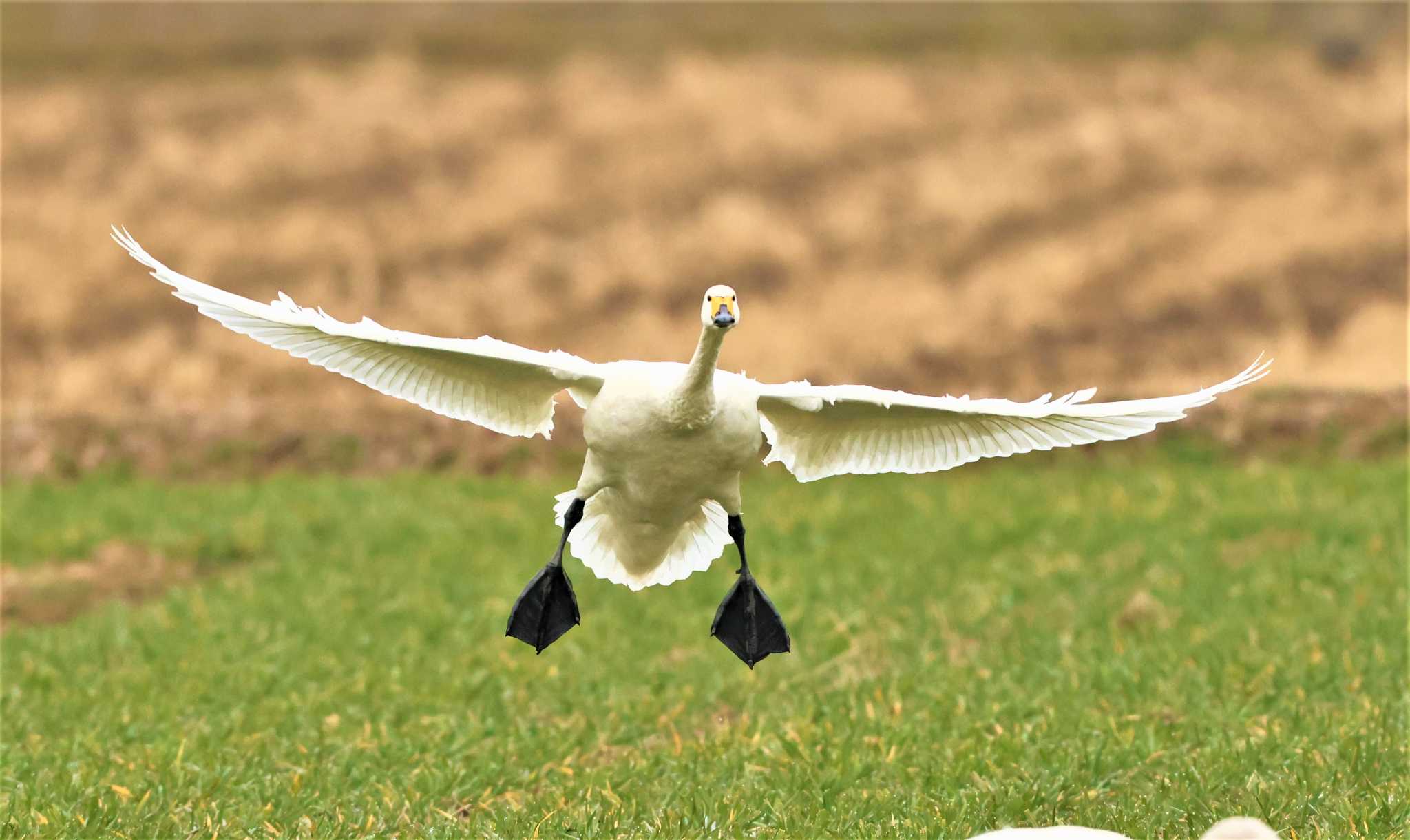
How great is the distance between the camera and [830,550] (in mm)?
10172

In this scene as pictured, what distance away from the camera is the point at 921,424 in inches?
178

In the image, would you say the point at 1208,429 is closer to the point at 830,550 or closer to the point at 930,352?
the point at 930,352

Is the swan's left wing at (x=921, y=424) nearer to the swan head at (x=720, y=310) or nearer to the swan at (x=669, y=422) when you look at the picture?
the swan at (x=669, y=422)

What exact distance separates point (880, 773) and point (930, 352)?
10.6 m

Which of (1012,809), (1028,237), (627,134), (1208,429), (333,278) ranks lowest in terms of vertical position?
(1012,809)

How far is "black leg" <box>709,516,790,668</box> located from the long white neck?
862 millimetres

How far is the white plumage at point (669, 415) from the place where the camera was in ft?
13.2

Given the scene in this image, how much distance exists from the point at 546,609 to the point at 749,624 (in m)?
0.62

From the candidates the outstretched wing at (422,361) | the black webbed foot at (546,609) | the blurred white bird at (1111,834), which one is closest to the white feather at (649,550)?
the black webbed foot at (546,609)

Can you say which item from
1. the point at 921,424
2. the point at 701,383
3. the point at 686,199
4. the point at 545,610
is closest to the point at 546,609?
A: the point at 545,610

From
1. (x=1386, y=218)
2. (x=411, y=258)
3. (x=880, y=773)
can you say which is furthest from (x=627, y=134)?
(x=880, y=773)

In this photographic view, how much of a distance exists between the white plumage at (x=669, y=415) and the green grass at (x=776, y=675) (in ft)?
3.82

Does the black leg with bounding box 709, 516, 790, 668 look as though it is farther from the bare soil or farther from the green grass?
the bare soil

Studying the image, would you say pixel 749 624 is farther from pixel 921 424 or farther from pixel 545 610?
pixel 921 424
